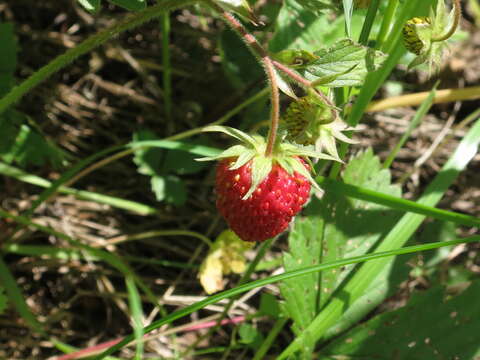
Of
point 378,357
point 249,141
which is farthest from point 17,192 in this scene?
point 378,357

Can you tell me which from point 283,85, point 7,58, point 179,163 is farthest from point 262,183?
point 7,58

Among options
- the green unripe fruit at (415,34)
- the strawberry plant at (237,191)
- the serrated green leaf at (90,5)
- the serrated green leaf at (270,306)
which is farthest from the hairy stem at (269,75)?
the serrated green leaf at (270,306)

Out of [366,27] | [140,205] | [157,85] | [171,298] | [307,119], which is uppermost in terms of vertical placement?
[366,27]

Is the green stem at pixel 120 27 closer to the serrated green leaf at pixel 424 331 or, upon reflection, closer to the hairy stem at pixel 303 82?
the hairy stem at pixel 303 82

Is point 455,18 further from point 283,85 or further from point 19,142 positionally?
point 19,142

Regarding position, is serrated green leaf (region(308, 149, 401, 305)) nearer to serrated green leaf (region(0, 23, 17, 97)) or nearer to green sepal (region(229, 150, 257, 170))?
green sepal (region(229, 150, 257, 170))

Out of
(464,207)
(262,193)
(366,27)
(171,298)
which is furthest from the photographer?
(464,207)

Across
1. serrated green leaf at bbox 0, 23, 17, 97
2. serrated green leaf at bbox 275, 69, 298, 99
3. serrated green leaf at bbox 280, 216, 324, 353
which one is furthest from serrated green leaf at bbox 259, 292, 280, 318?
serrated green leaf at bbox 0, 23, 17, 97

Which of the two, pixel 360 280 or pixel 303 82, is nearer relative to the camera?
pixel 303 82

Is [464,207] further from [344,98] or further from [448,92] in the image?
[344,98]
